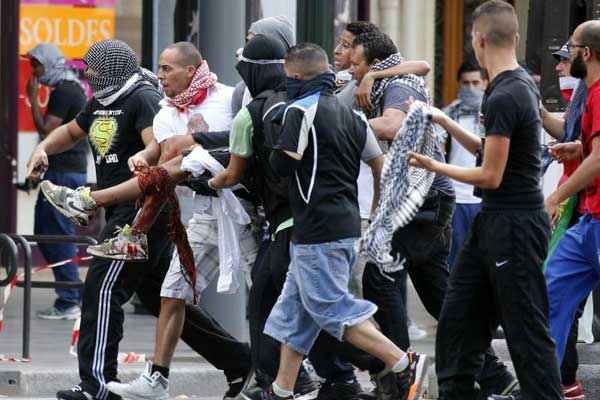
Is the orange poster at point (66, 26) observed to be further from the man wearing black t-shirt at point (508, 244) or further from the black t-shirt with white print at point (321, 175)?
the man wearing black t-shirt at point (508, 244)

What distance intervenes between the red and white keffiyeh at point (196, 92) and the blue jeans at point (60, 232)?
160 inches

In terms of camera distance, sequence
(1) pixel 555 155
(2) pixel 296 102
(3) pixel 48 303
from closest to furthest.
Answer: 1. (2) pixel 296 102
2. (1) pixel 555 155
3. (3) pixel 48 303

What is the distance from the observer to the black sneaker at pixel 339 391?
9328 mm

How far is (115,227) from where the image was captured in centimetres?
934

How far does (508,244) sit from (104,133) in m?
2.54

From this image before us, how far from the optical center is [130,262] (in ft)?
30.7

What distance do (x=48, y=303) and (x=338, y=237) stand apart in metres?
5.91

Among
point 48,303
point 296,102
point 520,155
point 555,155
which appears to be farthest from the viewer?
point 48,303

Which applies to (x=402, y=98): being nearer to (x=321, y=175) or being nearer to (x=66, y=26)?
(x=321, y=175)

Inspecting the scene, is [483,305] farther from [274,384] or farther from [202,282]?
[202,282]

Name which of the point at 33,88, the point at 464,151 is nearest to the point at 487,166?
the point at 464,151

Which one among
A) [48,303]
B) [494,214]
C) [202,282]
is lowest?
[48,303]

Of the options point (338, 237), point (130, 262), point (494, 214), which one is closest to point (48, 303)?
point (130, 262)

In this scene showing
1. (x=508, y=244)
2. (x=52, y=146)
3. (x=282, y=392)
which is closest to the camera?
(x=508, y=244)
